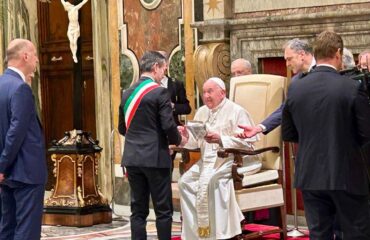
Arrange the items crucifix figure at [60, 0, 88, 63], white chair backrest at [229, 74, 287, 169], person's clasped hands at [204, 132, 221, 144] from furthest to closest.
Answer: crucifix figure at [60, 0, 88, 63], white chair backrest at [229, 74, 287, 169], person's clasped hands at [204, 132, 221, 144]

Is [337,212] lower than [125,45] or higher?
lower

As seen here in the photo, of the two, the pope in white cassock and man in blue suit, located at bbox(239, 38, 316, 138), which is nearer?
man in blue suit, located at bbox(239, 38, 316, 138)

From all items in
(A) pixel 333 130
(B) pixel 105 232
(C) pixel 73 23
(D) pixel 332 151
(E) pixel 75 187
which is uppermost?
(C) pixel 73 23

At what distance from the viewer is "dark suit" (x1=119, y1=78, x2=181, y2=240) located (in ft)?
20.1

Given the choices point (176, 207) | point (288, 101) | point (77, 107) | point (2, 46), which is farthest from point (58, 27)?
point (288, 101)

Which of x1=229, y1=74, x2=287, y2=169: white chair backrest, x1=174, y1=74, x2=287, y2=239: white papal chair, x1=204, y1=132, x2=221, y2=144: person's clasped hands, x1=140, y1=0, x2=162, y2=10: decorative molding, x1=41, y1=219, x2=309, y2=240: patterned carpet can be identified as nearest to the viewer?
x1=204, y1=132, x2=221, y2=144: person's clasped hands

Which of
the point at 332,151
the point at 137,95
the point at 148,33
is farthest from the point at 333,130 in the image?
the point at 148,33

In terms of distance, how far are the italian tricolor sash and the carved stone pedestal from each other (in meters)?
2.12

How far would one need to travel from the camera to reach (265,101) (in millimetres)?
7102

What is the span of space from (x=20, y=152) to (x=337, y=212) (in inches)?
77.1

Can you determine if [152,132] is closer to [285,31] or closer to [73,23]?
[285,31]

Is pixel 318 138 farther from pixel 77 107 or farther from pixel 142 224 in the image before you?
pixel 77 107

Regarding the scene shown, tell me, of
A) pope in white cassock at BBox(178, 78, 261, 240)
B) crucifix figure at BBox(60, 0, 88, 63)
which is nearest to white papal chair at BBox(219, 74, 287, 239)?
pope in white cassock at BBox(178, 78, 261, 240)

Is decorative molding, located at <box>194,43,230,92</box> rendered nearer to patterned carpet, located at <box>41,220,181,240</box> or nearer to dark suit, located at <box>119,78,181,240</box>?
patterned carpet, located at <box>41,220,181,240</box>
